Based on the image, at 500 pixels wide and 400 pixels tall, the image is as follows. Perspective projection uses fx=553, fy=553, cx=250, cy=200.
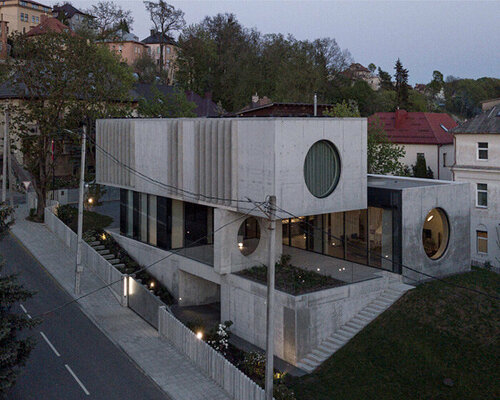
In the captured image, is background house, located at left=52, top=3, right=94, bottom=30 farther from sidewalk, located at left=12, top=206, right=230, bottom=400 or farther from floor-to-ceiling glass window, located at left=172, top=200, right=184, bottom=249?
floor-to-ceiling glass window, located at left=172, top=200, right=184, bottom=249

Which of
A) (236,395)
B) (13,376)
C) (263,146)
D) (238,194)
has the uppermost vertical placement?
(263,146)

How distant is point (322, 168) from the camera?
24.2m

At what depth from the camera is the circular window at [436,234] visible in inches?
1043

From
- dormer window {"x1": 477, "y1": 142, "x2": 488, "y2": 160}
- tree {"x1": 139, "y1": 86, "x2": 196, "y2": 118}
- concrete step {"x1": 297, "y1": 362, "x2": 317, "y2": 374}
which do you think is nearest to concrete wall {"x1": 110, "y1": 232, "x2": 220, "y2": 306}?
concrete step {"x1": 297, "y1": 362, "x2": 317, "y2": 374}

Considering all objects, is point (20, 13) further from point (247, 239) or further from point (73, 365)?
point (73, 365)

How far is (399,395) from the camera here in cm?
1833

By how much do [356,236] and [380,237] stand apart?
1551 millimetres

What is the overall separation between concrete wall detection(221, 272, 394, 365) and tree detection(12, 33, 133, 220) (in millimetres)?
20057

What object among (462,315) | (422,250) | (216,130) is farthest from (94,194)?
(462,315)

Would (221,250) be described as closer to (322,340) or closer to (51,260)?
(322,340)

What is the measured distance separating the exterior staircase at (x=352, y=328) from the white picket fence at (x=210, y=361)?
11.8 feet

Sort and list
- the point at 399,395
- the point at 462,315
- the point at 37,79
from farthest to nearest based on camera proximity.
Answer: the point at 37,79 < the point at 462,315 < the point at 399,395

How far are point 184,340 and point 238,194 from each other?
21.7 feet

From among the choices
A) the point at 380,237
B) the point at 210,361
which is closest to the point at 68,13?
the point at 380,237
